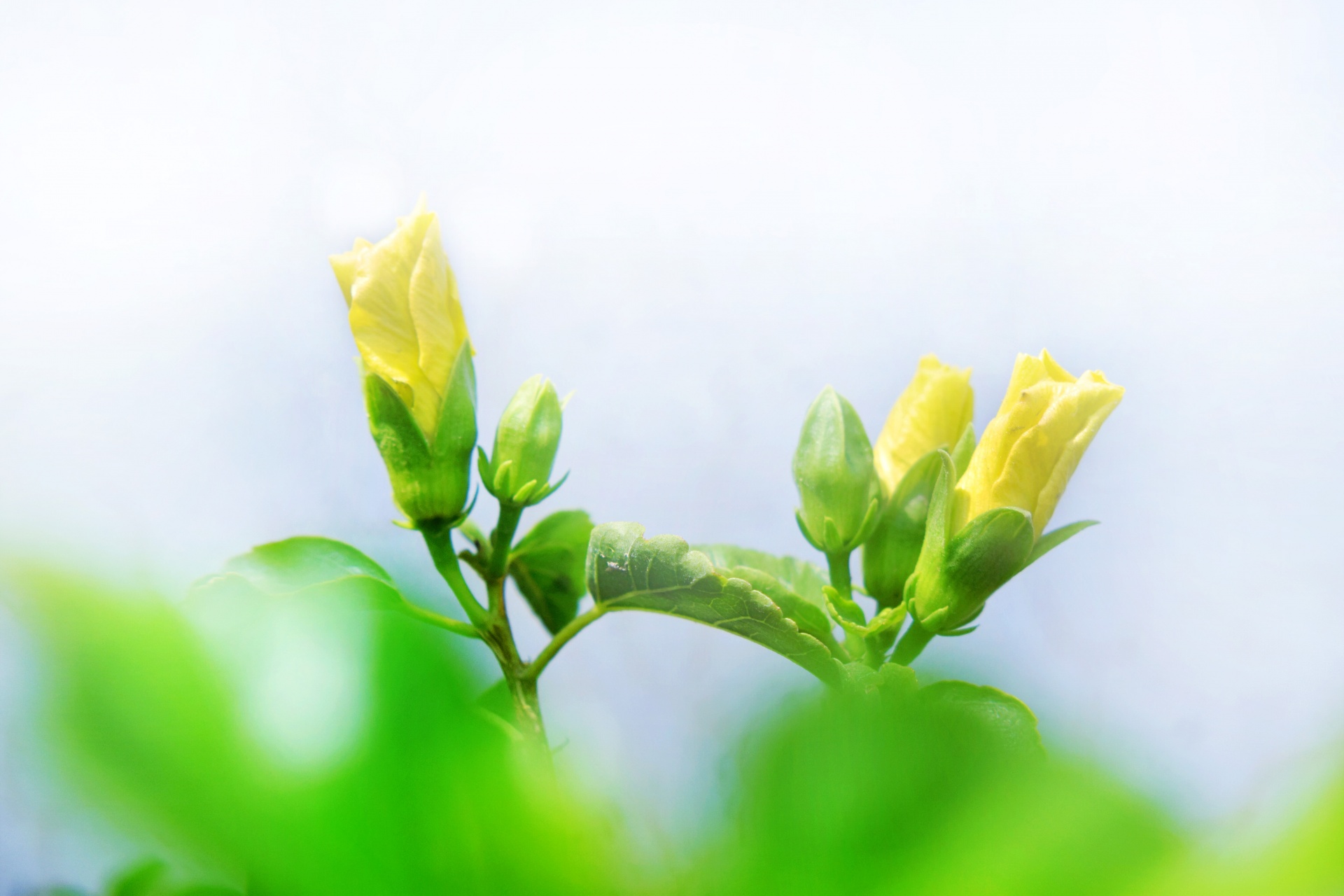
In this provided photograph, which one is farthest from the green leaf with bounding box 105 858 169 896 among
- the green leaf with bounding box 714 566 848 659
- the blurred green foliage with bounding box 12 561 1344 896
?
the green leaf with bounding box 714 566 848 659

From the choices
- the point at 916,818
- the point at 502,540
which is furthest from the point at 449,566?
the point at 916,818

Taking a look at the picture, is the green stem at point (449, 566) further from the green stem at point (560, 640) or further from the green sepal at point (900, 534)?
the green sepal at point (900, 534)

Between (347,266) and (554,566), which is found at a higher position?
(347,266)

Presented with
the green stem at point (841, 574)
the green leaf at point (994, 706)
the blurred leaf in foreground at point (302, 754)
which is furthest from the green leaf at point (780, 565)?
the blurred leaf in foreground at point (302, 754)

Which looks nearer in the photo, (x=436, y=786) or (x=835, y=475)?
(x=436, y=786)

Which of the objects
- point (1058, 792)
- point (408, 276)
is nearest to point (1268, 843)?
point (1058, 792)

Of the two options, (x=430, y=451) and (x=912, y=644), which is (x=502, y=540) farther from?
(x=912, y=644)
